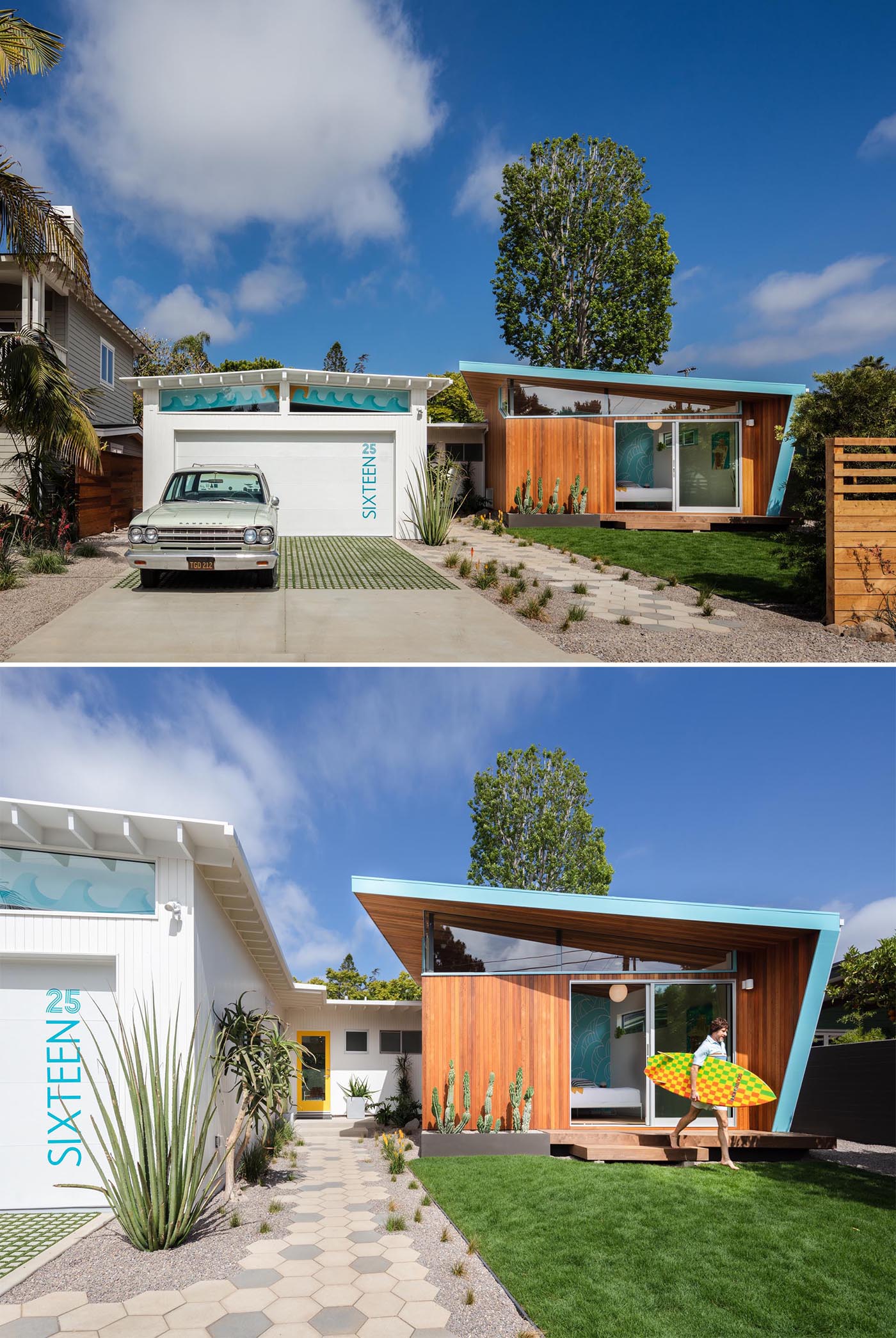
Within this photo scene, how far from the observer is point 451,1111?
911 cm

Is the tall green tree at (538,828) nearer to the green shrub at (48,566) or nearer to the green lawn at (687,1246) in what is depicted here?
the green shrub at (48,566)

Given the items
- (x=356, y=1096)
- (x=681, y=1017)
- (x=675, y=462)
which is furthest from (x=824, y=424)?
(x=356, y=1096)

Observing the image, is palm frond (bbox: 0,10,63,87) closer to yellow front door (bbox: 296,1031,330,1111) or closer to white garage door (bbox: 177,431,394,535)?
white garage door (bbox: 177,431,394,535)

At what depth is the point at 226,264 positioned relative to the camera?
41.1 meters

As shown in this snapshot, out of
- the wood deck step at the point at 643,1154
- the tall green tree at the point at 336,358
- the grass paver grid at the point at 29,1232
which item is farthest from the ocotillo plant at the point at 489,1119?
the tall green tree at the point at 336,358

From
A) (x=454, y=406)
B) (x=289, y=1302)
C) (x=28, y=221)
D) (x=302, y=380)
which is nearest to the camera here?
(x=289, y=1302)

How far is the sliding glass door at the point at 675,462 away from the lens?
18500mm

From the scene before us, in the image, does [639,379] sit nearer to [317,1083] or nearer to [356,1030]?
[356,1030]

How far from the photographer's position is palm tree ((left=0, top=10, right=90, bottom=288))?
35.0 ft

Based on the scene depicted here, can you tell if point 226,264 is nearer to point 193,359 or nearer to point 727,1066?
point 193,359

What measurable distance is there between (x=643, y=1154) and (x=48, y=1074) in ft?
17.2

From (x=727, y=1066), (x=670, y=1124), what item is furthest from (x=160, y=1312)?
(x=670, y=1124)

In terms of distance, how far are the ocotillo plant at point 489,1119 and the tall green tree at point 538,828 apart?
1885 cm

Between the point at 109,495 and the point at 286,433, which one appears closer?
the point at 286,433
